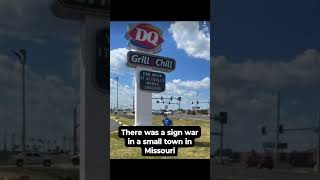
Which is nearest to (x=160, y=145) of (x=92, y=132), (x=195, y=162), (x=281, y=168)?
(x=195, y=162)

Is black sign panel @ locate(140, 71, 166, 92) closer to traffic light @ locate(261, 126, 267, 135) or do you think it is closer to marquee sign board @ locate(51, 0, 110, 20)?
marquee sign board @ locate(51, 0, 110, 20)

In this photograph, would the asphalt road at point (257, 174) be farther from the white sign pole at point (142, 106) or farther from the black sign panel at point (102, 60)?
the black sign panel at point (102, 60)

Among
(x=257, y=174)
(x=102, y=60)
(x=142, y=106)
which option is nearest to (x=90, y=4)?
(x=102, y=60)

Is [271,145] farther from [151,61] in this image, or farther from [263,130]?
[151,61]

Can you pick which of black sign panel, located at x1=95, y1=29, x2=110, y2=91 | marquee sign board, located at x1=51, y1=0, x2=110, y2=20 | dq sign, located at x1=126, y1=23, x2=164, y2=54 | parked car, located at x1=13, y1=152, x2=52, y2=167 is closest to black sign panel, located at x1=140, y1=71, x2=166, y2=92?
dq sign, located at x1=126, y1=23, x2=164, y2=54

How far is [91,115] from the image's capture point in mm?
10039

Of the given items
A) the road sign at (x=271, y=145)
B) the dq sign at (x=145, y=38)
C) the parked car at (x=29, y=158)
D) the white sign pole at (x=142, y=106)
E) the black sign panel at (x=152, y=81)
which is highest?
the dq sign at (x=145, y=38)

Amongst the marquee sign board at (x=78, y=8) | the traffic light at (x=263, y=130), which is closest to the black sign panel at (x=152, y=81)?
the marquee sign board at (x=78, y=8)

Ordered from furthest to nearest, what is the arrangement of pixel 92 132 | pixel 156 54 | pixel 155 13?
pixel 156 54 < pixel 155 13 < pixel 92 132

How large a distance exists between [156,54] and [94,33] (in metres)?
1.75

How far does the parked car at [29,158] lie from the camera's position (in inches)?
399

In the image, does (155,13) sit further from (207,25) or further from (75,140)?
(75,140)

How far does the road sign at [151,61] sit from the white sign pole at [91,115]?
55.3 inches

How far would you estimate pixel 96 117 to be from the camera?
397 inches
